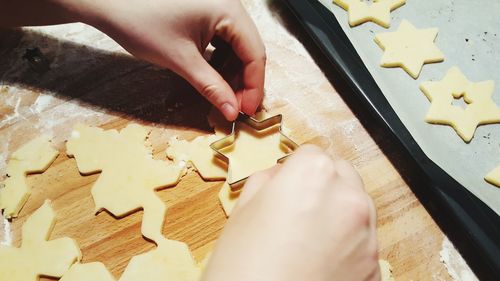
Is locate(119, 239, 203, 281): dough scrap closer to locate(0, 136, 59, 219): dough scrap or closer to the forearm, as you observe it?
locate(0, 136, 59, 219): dough scrap

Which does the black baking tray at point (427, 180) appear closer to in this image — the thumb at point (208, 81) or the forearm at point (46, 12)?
the thumb at point (208, 81)

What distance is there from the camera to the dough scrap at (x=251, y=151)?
3.42 feet

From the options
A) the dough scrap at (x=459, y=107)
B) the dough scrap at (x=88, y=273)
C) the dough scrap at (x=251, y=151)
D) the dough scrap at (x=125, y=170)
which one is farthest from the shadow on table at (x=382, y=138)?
the dough scrap at (x=88, y=273)

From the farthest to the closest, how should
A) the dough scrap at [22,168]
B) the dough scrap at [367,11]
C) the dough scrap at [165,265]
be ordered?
the dough scrap at [367,11]
the dough scrap at [22,168]
the dough scrap at [165,265]

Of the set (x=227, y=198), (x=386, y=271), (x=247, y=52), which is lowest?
(x=386, y=271)

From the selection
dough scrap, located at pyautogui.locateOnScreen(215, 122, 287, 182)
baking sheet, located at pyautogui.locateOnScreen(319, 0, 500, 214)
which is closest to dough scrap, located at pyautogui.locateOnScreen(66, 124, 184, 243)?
dough scrap, located at pyautogui.locateOnScreen(215, 122, 287, 182)

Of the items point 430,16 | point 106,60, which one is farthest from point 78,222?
point 430,16

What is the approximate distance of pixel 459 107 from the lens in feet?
3.80

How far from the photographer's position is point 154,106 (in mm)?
Result: 1151

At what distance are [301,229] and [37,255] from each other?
627mm

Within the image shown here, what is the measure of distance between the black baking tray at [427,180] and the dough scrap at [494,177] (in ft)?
0.24

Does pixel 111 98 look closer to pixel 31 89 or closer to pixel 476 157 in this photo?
pixel 31 89

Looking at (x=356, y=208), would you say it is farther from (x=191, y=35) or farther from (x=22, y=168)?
(x=22, y=168)

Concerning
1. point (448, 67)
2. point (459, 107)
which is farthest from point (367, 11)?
point (459, 107)
